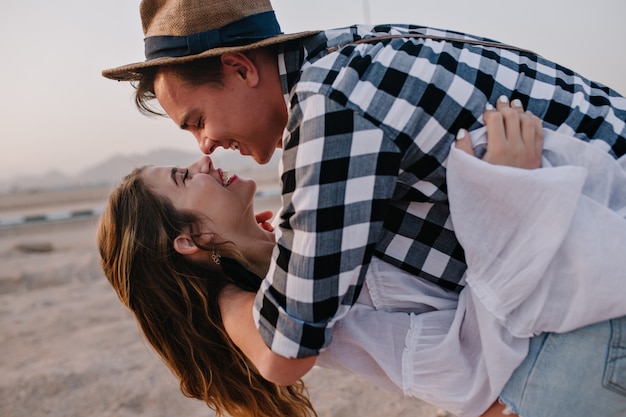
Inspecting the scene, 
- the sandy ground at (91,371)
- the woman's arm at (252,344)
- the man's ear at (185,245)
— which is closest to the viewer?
the woman's arm at (252,344)

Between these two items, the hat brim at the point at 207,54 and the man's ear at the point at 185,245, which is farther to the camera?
the man's ear at the point at 185,245

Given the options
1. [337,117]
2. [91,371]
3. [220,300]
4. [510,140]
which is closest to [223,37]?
[337,117]

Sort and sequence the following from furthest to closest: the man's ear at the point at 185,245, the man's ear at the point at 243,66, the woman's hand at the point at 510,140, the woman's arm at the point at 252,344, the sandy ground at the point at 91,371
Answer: the sandy ground at the point at 91,371 → the man's ear at the point at 185,245 → the man's ear at the point at 243,66 → the woman's arm at the point at 252,344 → the woman's hand at the point at 510,140

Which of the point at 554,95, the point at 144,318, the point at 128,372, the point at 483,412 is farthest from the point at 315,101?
the point at 128,372

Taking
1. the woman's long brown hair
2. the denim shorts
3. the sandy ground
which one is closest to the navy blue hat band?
the woman's long brown hair

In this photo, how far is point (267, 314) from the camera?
1.72 m

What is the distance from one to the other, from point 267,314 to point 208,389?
1.23 metres

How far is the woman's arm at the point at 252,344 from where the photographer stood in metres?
1.75

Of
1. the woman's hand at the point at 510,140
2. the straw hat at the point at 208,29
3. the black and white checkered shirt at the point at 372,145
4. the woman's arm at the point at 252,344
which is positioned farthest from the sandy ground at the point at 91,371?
the straw hat at the point at 208,29

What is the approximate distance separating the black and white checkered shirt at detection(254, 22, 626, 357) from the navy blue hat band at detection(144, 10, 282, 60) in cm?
15

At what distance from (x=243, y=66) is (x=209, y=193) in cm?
85

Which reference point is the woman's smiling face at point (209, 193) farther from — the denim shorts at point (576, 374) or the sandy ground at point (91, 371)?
the sandy ground at point (91, 371)

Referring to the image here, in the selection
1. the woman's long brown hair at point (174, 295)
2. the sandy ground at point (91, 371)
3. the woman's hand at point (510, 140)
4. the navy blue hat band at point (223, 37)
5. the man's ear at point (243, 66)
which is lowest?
the sandy ground at point (91, 371)

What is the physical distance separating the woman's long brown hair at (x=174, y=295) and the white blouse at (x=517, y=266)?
1.02m
